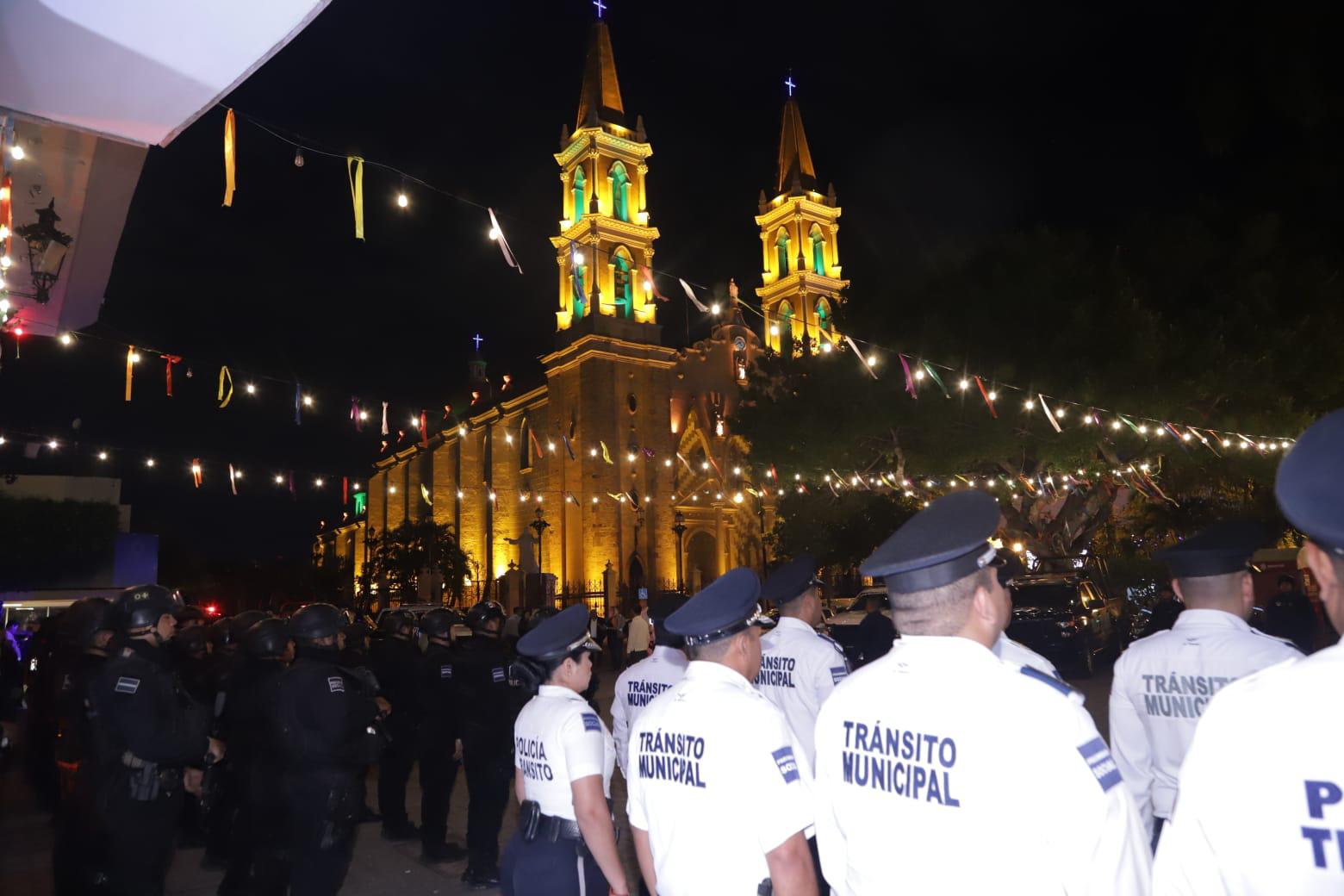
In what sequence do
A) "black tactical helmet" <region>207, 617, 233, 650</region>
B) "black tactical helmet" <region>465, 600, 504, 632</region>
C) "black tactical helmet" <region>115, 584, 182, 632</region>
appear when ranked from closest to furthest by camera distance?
1. "black tactical helmet" <region>115, 584, 182, 632</region>
2. "black tactical helmet" <region>465, 600, 504, 632</region>
3. "black tactical helmet" <region>207, 617, 233, 650</region>

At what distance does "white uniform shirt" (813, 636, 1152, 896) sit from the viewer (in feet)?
5.38

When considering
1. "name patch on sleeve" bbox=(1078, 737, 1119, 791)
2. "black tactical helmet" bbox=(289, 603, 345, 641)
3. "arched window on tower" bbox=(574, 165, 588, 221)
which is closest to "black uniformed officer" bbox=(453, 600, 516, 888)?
→ "black tactical helmet" bbox=(289, 603, 345, 641)

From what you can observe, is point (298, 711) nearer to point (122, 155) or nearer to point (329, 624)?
point (329, 624)

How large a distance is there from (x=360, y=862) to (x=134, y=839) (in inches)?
97.9

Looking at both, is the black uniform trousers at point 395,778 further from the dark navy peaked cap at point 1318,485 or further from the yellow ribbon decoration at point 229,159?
the dark navy peaked cap at point 1318,485

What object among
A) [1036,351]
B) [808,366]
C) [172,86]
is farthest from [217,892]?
[808,366]

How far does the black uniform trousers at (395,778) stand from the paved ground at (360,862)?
9.1 inches

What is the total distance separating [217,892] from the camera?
6.03 m

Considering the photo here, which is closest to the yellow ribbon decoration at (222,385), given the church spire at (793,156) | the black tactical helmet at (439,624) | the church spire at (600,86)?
the black tactical helmet at (439,624)

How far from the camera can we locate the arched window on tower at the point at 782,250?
51688mm

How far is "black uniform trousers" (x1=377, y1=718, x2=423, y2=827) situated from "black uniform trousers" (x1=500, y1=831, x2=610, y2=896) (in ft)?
15.4

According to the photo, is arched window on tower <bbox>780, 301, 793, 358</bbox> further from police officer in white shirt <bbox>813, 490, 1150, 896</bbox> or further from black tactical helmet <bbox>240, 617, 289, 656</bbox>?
police officer in white shirt <bbox>813, 490, 1150, 896</bbox>

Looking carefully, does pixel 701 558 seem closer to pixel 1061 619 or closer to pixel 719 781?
pixel 1061 619

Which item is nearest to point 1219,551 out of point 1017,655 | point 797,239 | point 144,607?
point 1017,655
